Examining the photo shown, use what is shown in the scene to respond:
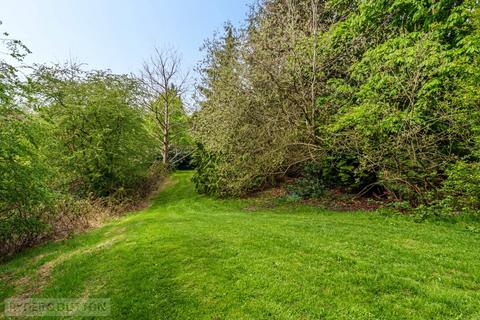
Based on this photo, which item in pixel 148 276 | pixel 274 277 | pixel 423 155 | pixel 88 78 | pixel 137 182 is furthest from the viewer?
pixel 137 182

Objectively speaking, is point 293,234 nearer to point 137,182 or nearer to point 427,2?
point 427,2

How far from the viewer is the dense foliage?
779cm

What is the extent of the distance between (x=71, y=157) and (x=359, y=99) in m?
13.4

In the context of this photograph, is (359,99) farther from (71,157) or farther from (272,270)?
(71,157)

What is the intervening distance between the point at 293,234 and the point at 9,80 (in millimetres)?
8115

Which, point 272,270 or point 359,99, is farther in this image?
point 359,99

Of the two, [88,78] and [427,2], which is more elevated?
[88,78]

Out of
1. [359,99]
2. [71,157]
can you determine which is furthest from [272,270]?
[71,157]

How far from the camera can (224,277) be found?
4863mm

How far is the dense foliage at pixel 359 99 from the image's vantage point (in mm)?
7785

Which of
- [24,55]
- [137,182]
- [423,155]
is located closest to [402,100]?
[423,155]

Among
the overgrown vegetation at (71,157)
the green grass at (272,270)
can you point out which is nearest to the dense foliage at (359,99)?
the green grass at (272,270)

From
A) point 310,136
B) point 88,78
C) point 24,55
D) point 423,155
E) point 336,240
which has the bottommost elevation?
point 336,240

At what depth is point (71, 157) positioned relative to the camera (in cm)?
1467
